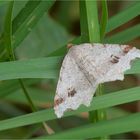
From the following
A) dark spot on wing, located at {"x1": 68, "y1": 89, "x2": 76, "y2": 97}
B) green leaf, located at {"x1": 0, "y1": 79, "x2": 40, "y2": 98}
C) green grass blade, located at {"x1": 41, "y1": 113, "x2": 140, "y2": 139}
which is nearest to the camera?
green grass blade, located at {"x1": 41, "y1": 113, "x2": 140, "y2": 139}

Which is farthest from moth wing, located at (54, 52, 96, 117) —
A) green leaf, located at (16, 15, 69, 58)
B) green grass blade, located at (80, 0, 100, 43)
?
green leaf, located at (16, 15, 69, 58)

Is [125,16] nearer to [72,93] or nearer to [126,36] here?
[126,36]

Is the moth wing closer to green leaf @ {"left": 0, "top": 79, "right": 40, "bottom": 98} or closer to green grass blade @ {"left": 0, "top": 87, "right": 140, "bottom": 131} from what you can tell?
green grass blade @ {"left": 0, "top": 87, "right": 140, "bottom": 131}

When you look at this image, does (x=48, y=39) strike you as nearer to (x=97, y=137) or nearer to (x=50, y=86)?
(x=50, y=86)

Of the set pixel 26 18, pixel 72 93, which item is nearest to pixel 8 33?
pixel 26 18

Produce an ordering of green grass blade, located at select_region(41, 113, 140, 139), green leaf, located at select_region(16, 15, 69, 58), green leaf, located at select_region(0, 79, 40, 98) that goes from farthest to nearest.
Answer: green leaf, located at select_region(16, 15, 69, 58)
green leaf, located at select_region(0, 79, 40, 98)
green grass blade, located at select_region(41, 113, 140, 139)

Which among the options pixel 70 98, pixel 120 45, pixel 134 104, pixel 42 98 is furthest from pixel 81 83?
pixel 134 104
